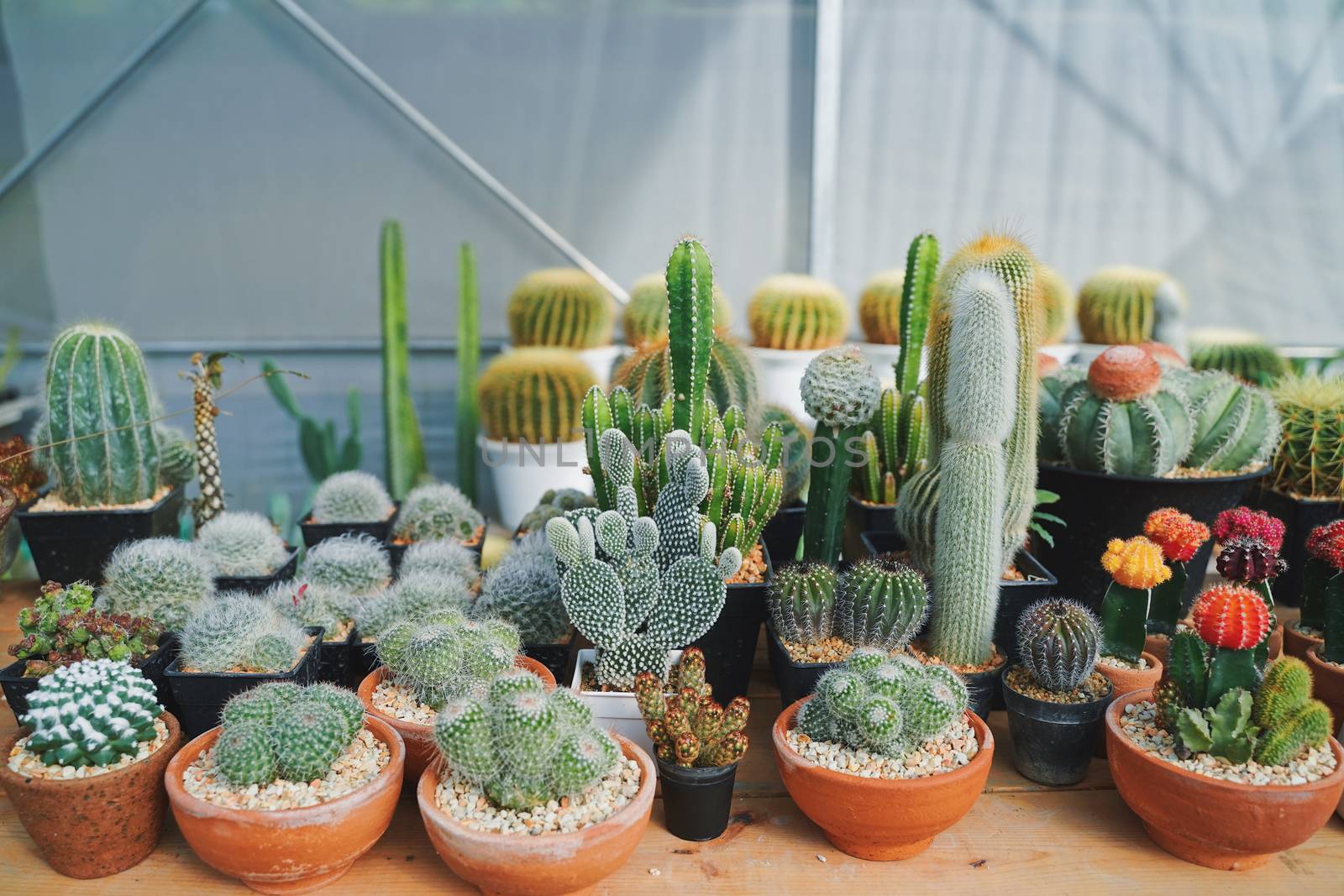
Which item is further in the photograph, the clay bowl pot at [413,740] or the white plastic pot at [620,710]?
the white plastic pot at [620,710]

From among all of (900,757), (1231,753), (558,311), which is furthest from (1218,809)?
(558,311)

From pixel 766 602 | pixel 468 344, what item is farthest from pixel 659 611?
pixel 468 344

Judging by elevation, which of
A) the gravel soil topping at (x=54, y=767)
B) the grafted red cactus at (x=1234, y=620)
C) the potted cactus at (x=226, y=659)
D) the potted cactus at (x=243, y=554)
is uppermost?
the grafted red cactus at (x=1234, y=620)

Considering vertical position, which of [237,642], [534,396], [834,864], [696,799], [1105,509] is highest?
[534,396]

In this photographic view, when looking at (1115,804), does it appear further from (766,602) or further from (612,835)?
(612,835)

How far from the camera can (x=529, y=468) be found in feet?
12.0

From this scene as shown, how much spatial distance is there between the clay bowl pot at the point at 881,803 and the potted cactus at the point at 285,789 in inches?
28.9

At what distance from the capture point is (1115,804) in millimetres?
1829

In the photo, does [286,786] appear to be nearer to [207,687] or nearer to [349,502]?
[207,687]

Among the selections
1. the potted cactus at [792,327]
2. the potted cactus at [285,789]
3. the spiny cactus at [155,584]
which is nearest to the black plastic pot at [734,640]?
the potted cactus at [285,789]

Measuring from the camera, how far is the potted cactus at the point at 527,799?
1.42m

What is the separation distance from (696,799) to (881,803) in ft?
1.09

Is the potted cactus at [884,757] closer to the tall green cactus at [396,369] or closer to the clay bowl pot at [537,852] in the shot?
the clay bowl pot at [537,852]

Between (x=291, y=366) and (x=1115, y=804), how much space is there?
4301mm
